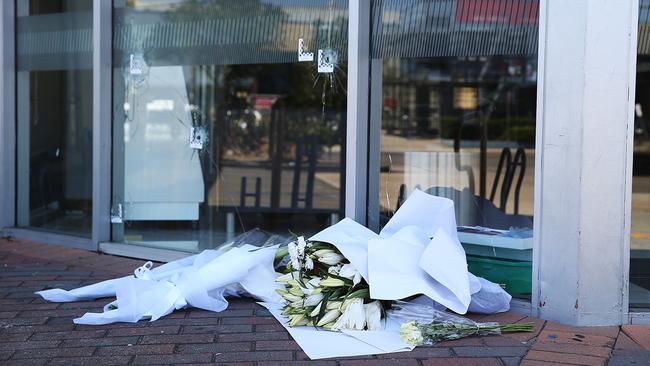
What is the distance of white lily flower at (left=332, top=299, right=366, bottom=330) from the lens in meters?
4.38

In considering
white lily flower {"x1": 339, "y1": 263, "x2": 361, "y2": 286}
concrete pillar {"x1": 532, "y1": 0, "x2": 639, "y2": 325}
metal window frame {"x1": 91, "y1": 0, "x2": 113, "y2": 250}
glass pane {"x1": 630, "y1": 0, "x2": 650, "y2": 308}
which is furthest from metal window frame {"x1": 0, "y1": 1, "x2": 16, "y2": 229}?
glass pane {"x1": 630, "y1": 0, "x2": 650, "y2": 308}

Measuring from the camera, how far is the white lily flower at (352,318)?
14.4ft

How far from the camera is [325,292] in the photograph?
14.8ft

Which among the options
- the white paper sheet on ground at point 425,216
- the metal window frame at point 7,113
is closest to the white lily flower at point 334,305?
the white paper sheet on ground at point 425,216

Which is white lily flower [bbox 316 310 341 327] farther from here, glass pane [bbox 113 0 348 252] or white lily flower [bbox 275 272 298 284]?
glass pane [bbox 113 0 348 252]

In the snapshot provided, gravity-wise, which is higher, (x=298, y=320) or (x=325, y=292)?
(x=325, y=292)

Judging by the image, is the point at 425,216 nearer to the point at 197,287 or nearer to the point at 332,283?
the point at 332,283

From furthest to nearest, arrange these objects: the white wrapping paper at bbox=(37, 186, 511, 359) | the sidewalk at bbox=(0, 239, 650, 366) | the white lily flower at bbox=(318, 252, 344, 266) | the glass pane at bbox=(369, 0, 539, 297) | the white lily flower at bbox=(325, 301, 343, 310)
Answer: the glass pane at bbox=(369, 0, 539, 297), the white lily flower at bbox=(318, 252, 344, 266), the white lily flower at bbox=(325, 301, 343, 310), the white wrapping paper at bbox=(37, 186, 511, 359), the sidewalk at bbox=(0, 239, 650, 366)

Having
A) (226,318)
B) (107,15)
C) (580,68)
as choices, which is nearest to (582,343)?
(580,68)

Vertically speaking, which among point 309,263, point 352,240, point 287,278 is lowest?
point 287,278

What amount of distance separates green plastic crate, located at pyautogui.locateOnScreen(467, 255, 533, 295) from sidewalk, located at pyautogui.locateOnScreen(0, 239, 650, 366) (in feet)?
0.80

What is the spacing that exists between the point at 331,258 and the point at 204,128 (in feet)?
9.14

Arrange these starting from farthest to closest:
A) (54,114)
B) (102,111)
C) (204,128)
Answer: (54,114) → (204,128) → (102,111)

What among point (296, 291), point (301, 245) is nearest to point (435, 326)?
point (296, 291)
